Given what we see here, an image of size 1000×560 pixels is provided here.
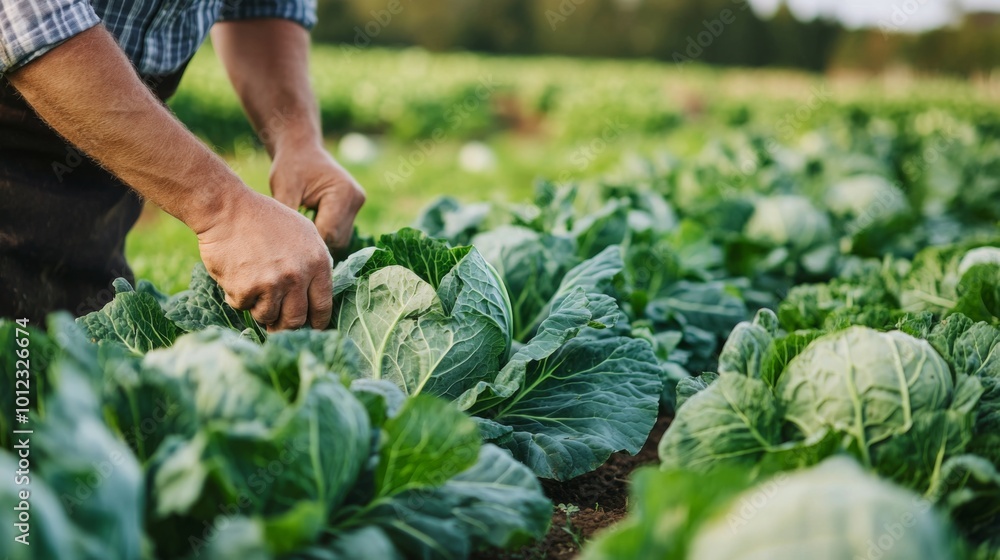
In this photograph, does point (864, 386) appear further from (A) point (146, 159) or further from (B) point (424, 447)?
(A) point (146, 159)

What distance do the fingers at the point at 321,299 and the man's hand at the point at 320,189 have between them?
645mm

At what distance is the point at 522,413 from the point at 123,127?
142 centimetres

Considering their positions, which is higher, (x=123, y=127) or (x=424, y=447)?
(x=123, y=127)

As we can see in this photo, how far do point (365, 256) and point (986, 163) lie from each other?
6.42 meters

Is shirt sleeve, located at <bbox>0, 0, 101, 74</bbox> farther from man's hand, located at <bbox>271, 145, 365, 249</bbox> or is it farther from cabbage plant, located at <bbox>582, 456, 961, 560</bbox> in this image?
cabbage plant, located at <bbox>582, 456, 961, 560</bbox>

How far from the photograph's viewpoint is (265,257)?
2.08 m

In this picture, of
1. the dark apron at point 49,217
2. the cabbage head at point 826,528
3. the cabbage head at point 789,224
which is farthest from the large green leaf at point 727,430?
the cabbage head at point 789,224

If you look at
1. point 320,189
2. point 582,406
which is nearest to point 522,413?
point 582,406

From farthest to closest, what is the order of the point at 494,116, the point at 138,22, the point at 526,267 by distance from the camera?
the point at 494,116, the point at 526,267, the point at 138,22

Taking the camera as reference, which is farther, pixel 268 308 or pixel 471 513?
pixel 268 308

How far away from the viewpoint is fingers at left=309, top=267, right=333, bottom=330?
2199 mm

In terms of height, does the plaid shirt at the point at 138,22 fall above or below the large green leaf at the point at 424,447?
above

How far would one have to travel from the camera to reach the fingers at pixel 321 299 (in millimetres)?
2199

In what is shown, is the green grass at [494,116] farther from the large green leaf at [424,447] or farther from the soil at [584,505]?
the large green leaf at [424,447]
